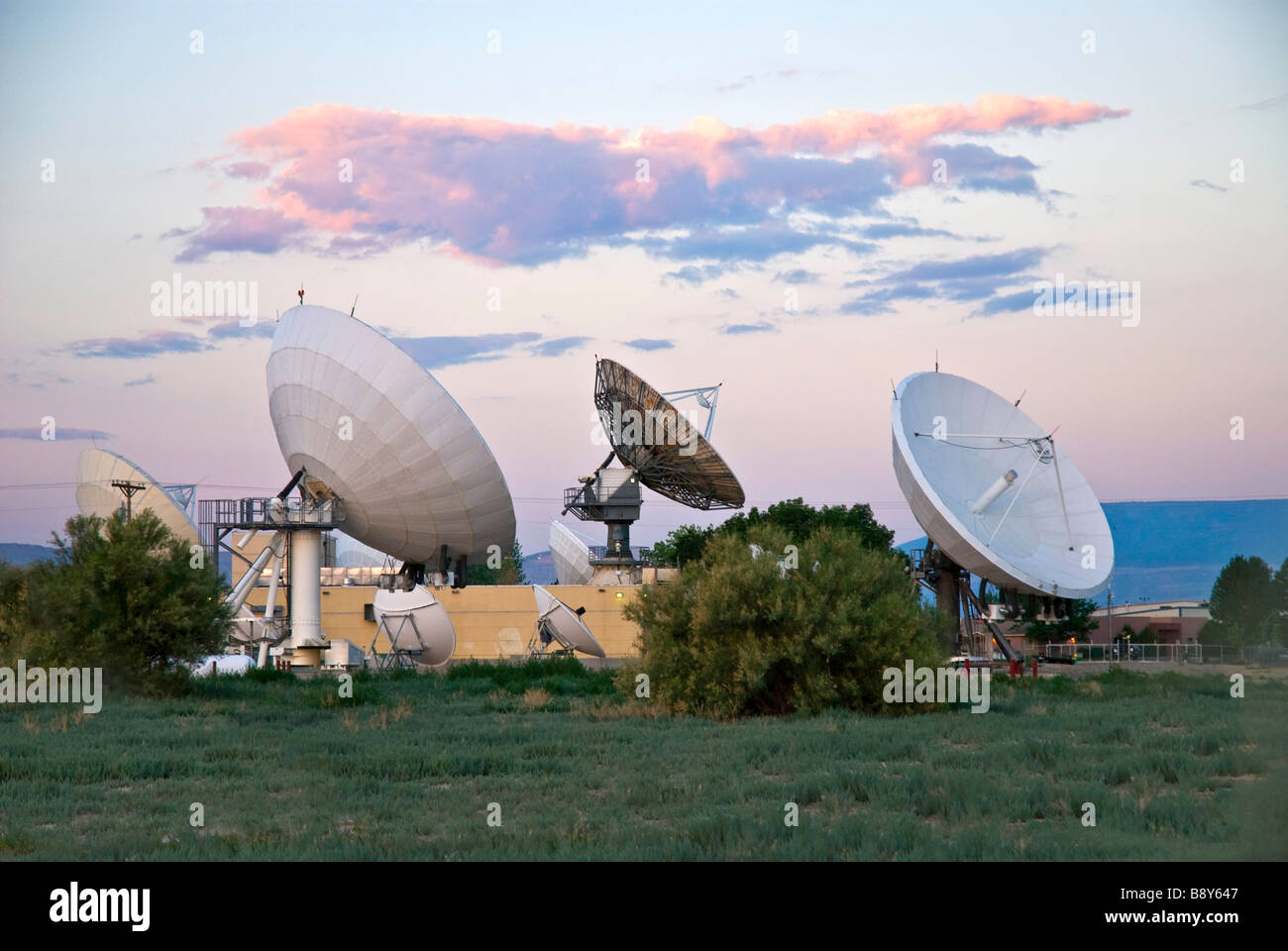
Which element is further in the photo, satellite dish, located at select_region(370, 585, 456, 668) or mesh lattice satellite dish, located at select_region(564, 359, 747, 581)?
mesh lattice satellite dish, located at select_region(564, 359, 747, 581)

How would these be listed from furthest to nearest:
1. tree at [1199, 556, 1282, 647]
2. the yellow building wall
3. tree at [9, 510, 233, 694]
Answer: tree at [1199, 556, 1282, 647], the yellow building wall, tree at [9, 510, 233, 694]

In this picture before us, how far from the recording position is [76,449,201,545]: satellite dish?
195 feet

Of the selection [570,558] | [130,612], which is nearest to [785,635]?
[130,612]

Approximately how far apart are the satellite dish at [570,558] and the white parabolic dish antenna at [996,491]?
39.1m

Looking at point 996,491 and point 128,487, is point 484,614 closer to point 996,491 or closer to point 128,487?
point 128,487

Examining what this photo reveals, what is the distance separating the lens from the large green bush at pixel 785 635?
2538cm

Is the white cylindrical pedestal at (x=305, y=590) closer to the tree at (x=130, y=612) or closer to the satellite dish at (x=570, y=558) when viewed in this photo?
the tree at (x=130, y=612)

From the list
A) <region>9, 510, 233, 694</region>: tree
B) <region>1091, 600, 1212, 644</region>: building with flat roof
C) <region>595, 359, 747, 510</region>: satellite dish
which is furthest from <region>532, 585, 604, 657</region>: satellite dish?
<region>1091, 600, 1212, 644</region>: building with flat roof

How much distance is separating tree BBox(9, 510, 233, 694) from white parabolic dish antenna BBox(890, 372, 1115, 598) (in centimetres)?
2142

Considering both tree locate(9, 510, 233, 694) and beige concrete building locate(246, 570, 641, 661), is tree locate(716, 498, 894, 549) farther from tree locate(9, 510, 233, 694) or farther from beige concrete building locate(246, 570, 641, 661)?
tree locate(9, 510, 233, 694)

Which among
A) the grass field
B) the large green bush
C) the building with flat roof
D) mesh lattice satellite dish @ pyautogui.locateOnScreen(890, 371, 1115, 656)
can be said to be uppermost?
mesh lattice satellite dish @ pyautogui.locateOnScreen(890, 371, 1115, 656)

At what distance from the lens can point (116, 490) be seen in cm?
6072

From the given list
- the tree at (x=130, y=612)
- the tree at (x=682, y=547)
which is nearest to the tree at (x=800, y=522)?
the tree at (x=682, y=547)
